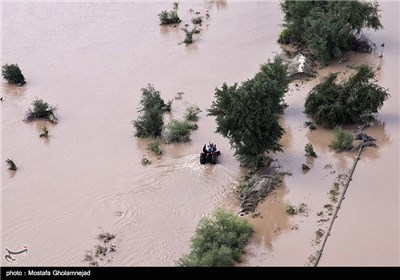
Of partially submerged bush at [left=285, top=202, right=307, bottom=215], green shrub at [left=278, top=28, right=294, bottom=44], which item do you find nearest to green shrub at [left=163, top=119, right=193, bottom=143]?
partially submerged bush at [left=285, top=202, right=307, bottom=215]

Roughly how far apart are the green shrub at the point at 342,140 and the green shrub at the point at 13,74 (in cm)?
1453

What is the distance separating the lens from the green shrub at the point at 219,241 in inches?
532

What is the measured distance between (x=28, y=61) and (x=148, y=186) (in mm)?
12800

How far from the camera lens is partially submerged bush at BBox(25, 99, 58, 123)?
2183 centimetres

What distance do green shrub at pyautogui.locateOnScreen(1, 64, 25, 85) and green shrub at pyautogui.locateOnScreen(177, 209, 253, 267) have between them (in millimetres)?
13725

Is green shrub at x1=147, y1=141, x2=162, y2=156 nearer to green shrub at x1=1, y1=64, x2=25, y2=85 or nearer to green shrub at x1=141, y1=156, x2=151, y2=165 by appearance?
green shrub at x1=141, y1=156, x2=151, y2=165

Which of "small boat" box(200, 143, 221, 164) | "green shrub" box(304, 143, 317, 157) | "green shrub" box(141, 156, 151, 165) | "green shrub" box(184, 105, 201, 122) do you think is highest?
"green shrub" box(184, 105, 201, 122)

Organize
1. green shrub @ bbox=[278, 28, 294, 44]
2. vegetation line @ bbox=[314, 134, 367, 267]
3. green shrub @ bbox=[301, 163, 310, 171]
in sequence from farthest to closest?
green shrub @ bbox=[278, 28, 294, 44]
green shrub @ bbox=[301, 163, 310, 171]
vegetation line @ bbox=[314, 134, 367, 267]

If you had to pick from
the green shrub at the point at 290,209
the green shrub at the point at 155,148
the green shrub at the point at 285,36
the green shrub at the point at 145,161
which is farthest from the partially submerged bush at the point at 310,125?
the green shrub at the point at 285,36

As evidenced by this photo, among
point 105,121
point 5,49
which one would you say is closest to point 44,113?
point 105,121

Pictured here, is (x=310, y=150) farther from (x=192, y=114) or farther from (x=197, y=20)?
(x=197, y=20)

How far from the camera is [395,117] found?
65.3 ft

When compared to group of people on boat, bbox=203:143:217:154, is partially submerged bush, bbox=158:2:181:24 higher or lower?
higher
